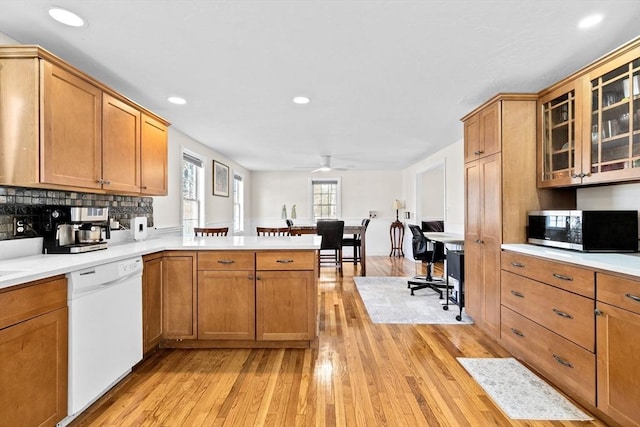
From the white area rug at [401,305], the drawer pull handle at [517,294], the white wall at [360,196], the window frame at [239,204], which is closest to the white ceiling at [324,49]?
the drawer pull handle at [517,294]

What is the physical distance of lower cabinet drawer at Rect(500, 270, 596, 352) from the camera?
186 centimetres

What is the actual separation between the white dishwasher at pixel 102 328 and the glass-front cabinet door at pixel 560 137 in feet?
10.5

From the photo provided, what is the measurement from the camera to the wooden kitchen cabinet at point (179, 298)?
269cm

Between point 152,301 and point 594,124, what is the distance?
346cm

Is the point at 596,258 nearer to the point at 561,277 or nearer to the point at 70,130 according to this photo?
the point at 561,277

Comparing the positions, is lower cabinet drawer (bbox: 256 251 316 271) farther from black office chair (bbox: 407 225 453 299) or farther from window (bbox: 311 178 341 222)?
window (bbox: 311 178 341 222)

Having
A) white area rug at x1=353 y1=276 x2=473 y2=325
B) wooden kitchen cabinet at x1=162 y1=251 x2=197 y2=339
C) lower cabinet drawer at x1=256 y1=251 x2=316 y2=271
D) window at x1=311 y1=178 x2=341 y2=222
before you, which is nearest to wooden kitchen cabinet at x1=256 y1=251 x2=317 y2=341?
lower cabinet drawer at x1=256 y1=251 x2=316 y2=271

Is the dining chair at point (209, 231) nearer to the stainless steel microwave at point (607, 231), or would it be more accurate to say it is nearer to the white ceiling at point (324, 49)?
the white ceiling at point (324, 49)

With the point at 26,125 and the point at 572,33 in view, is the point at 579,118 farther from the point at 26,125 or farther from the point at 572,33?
the point at 26,125

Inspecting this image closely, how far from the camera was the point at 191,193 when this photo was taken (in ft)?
15.7

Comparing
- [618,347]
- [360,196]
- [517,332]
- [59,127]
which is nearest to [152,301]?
[59,127]

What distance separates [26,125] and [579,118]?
3.55 m

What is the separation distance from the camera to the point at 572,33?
196 centimetres

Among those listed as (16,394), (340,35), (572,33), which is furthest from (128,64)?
(572,33)
